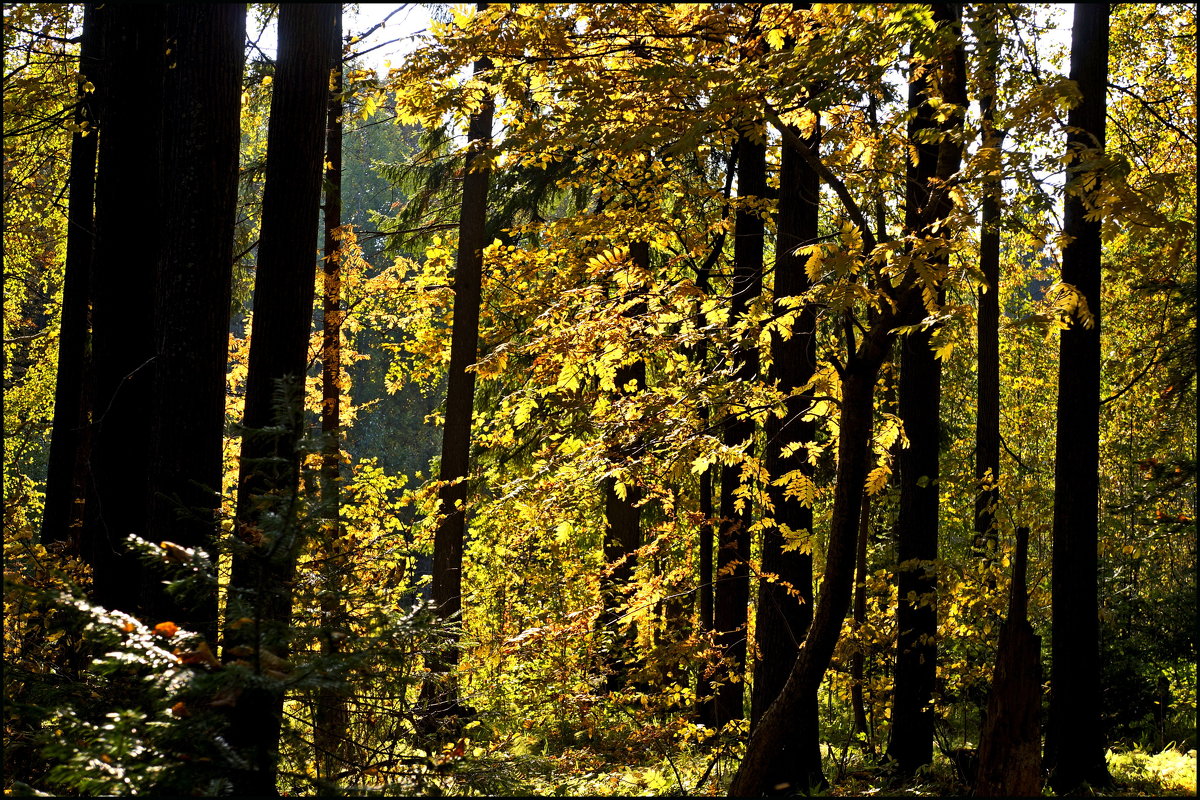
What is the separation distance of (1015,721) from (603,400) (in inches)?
214

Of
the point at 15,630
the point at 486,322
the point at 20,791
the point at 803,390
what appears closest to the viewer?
the point at 20,791

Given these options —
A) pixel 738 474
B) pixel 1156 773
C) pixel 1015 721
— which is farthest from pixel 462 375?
pixel 1156 773

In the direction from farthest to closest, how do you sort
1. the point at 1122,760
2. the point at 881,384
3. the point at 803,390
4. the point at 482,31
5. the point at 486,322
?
the point at 486,322 → the point at 881,384 → the point at 1122,760 → the point at 482,31 → the point at 803,390

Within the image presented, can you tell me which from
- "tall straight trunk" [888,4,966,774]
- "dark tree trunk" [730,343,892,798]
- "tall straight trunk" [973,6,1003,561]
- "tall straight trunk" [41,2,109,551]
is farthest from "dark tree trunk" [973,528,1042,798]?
"tall straight trunk" [41,2,109,551]

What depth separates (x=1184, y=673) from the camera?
11.2 meters

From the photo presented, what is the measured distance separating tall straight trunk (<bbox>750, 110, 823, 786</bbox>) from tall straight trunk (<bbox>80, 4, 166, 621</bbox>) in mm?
4555

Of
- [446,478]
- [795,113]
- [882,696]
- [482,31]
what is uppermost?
[482,31]

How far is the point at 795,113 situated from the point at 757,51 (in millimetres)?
527

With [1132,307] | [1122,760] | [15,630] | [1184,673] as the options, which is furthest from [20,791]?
[1132,307]

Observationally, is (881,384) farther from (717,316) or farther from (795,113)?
(795,113)

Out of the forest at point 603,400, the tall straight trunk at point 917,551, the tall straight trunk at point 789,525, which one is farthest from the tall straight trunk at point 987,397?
the tall straight trunk at point 789,525

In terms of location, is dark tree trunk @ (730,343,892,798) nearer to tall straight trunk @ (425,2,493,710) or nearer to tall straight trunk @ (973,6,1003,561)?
tall straight trunk @ (973,6,1003,561)

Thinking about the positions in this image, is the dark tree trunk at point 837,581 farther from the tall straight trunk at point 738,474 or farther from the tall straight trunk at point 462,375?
A: the tall straight trunk at point 462,375

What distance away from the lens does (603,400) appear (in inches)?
375
